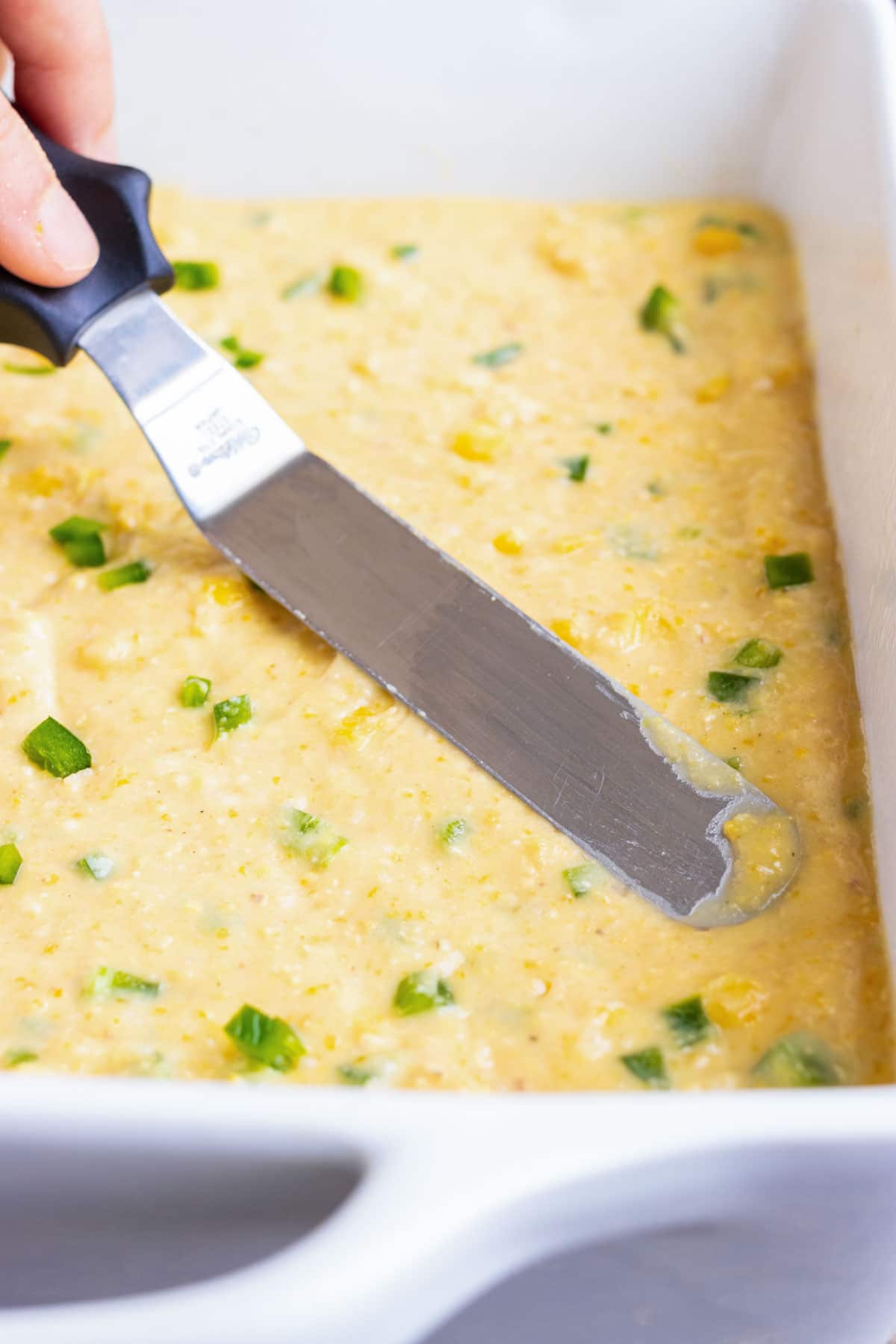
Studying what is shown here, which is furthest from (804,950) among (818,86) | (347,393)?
(818,86)

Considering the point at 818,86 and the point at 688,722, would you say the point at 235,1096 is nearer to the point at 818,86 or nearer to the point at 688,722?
the point at 688,722

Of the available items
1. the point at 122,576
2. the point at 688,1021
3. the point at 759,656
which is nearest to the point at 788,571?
the point at 759,656

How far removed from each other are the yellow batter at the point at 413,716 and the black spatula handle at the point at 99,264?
26 cm

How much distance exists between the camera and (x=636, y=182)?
246 cm

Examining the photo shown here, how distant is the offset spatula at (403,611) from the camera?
1.53m

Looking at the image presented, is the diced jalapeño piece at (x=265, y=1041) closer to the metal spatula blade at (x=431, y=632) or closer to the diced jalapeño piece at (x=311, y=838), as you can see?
the diced jalapeño piece at (x=311, y=838)

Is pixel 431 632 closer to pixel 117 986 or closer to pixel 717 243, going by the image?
pixel 117 986

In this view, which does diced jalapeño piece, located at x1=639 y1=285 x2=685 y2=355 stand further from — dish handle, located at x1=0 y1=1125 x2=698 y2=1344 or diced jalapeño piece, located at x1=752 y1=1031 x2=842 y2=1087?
dish handle, located at x1=0 y1=1125 x2=698 y2=1344

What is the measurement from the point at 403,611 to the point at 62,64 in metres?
0.92

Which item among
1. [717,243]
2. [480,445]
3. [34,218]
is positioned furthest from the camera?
[717,243]

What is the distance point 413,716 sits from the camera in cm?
166

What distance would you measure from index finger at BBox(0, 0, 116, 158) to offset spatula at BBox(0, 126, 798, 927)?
194 mm

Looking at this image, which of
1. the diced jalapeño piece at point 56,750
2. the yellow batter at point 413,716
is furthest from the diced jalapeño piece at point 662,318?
the diced jalapeño piece at point 56,750

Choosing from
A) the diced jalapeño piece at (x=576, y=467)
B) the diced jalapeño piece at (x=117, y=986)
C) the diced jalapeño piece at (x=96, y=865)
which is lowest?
the diced jalapeño piece at (x=117, y=986)
